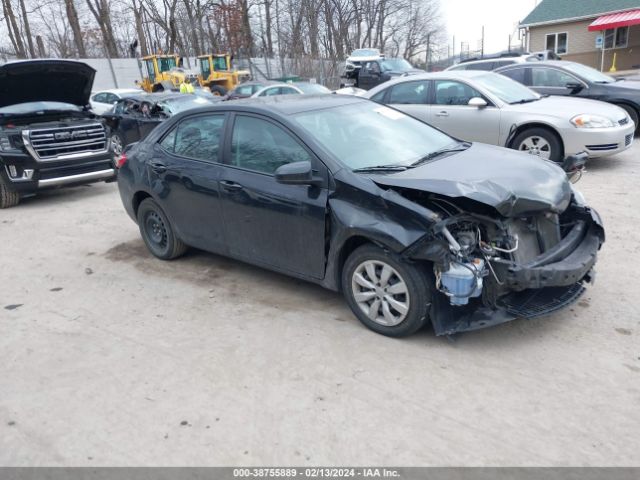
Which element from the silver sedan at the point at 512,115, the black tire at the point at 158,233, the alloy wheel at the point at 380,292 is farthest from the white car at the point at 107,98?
the alloy wheel at the point at 380,292

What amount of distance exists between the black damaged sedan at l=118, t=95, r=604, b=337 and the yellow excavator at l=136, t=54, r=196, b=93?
21.1 metres

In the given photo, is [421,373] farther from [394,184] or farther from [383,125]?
[383,125]

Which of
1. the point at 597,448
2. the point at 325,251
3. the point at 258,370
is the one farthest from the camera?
the point at 325,251

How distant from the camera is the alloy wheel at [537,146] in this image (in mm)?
8047

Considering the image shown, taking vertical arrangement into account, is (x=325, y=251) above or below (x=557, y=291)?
above

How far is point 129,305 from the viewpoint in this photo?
4707mm

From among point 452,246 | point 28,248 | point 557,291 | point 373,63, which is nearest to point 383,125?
point 452,246

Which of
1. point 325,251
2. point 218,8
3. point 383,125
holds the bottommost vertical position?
point 325,251

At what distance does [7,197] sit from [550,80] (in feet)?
33.7

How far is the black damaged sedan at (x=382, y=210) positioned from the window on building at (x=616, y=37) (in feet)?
101

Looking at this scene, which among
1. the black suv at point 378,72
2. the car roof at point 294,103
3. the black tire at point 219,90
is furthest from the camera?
the black tire at point 219,90

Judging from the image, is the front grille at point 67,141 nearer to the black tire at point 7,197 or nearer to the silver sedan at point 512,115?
the black tire at point 7,197

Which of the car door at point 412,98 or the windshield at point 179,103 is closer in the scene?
the car door at point 412,98

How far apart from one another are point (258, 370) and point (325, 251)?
3.37 feet
